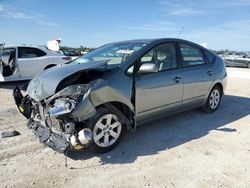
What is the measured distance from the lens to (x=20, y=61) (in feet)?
32.6

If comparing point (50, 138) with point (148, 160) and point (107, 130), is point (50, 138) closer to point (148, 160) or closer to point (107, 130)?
point (107, 130)

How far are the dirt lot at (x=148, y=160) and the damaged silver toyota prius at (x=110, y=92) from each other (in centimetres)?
28

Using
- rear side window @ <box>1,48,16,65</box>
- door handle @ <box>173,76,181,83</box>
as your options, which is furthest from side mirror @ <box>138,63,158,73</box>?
rear side window @ <box>1,48,16,65</box>

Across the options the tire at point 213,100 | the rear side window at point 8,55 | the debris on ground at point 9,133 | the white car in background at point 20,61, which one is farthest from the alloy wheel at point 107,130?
the rear side window at point 8,55

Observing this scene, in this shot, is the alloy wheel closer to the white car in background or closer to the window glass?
the window glass

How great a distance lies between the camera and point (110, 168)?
3.70 m

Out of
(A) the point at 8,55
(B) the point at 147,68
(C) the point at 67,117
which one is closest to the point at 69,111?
(C) the point at 67,117

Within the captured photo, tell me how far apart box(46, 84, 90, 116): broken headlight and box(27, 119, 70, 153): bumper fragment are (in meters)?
0.39

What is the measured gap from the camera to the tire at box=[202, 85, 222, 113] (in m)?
6.18

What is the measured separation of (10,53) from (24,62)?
0.60 m

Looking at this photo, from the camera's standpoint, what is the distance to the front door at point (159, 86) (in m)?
4.44

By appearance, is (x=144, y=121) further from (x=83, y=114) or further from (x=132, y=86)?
(x=83, y=114)

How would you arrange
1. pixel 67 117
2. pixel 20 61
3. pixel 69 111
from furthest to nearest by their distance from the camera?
pixel 20 61 → pixel 67 117 → pixel 69 111

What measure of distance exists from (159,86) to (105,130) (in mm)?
1253
